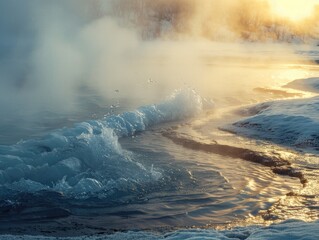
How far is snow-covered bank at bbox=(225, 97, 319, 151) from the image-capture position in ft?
43.3

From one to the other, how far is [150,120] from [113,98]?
228 inches

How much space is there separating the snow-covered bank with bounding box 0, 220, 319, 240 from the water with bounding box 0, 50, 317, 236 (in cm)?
42

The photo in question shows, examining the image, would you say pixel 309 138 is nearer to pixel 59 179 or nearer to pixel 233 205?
pixel 233 205

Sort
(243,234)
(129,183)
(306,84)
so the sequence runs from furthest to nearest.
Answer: (306,84), (129,183), (243,234)

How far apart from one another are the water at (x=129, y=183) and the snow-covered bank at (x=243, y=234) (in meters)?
0.42

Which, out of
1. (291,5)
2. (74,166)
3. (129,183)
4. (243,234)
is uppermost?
(291,5)

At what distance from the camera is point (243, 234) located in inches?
257

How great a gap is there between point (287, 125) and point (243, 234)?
8.67 m

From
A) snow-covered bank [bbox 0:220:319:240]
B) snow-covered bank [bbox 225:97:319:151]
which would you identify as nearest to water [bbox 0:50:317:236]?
snow-covered bank [bbox 0:220:319:240]

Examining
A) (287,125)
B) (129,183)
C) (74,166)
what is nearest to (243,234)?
(129,183)

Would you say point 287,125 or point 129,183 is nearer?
point 129,183

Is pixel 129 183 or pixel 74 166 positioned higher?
pixel 74 166

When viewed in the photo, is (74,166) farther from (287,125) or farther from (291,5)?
(291,5)

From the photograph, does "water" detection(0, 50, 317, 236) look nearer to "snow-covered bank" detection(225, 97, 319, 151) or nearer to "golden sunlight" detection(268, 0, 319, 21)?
"snow-covered bank" detection(225, 97, 319, 151)
